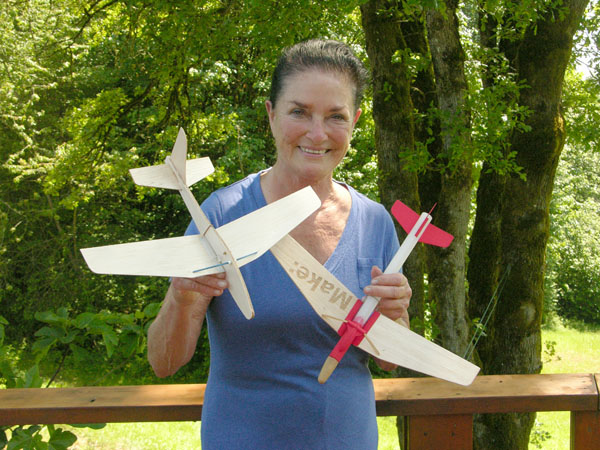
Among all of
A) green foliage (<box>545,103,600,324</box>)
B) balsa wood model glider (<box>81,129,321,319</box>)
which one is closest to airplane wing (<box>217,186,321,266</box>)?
balsa wood model glider (<box>81,129,321,319</box>)

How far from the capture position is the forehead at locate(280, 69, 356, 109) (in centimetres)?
142

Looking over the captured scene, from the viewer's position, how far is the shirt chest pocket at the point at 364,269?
1.48m

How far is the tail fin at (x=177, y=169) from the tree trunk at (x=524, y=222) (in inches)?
119

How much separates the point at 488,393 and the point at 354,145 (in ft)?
28.8

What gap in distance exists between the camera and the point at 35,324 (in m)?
12.0

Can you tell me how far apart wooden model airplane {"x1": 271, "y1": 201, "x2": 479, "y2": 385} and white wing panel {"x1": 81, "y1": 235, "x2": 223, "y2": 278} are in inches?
6.8

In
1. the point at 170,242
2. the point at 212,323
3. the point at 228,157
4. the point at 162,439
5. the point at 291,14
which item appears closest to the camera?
the point at 170,242

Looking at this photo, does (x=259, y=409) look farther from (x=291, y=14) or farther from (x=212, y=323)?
(x=291, y=14)

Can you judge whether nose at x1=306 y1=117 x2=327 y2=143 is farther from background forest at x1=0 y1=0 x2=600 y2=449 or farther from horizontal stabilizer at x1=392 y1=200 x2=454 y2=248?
background forest at x1=0 y1=0 x2=600 y2=449

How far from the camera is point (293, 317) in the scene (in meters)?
1.38

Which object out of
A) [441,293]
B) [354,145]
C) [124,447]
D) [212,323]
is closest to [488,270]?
[441,293]

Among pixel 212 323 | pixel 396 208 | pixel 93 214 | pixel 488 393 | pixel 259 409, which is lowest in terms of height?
pixel 93 214

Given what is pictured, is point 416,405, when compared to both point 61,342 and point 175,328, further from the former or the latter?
point 61,342

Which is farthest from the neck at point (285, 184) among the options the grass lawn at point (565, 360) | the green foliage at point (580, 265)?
the green foliage at point (580, 265)
